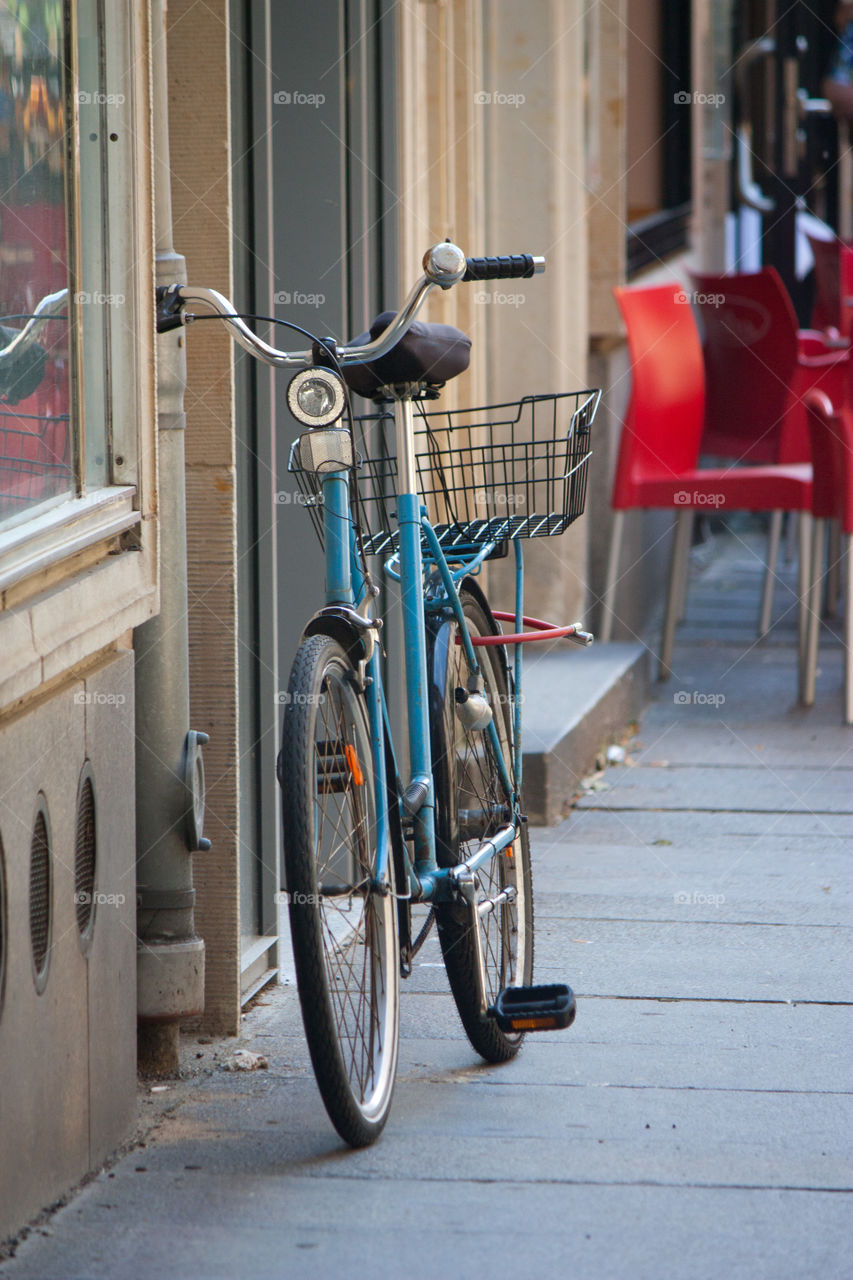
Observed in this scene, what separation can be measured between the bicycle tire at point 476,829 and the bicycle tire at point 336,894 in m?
0.14

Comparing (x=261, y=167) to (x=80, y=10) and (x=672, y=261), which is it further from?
(x=672, y=261)

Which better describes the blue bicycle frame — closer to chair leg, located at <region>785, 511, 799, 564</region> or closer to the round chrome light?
the round chrome light

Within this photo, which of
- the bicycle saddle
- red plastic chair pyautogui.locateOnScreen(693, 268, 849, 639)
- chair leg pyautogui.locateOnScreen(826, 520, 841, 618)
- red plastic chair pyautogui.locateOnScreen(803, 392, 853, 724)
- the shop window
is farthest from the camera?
the shop window

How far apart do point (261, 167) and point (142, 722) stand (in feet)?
4.21

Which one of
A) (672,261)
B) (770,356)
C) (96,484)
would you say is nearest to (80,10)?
(96,484)

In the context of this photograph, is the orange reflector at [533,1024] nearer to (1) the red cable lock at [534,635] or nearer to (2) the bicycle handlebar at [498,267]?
(1) the red cable lock at [534,635]

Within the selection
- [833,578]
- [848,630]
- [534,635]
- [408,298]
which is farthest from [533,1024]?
[833,578]

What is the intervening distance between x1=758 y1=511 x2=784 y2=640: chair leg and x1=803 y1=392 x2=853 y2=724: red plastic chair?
1023 mm

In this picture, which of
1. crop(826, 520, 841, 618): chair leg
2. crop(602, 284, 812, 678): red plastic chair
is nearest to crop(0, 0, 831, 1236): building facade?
crop(602, 284, 812, 678): red plastic chair

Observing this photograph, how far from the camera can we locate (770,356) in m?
7.51

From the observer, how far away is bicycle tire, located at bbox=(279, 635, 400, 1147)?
2543mm

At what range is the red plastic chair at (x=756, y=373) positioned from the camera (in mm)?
Answer: 7367

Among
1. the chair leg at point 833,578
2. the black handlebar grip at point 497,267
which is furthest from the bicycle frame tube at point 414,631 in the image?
the chair leg at point 833,578

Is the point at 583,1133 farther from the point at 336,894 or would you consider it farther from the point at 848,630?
the point at 848,630
